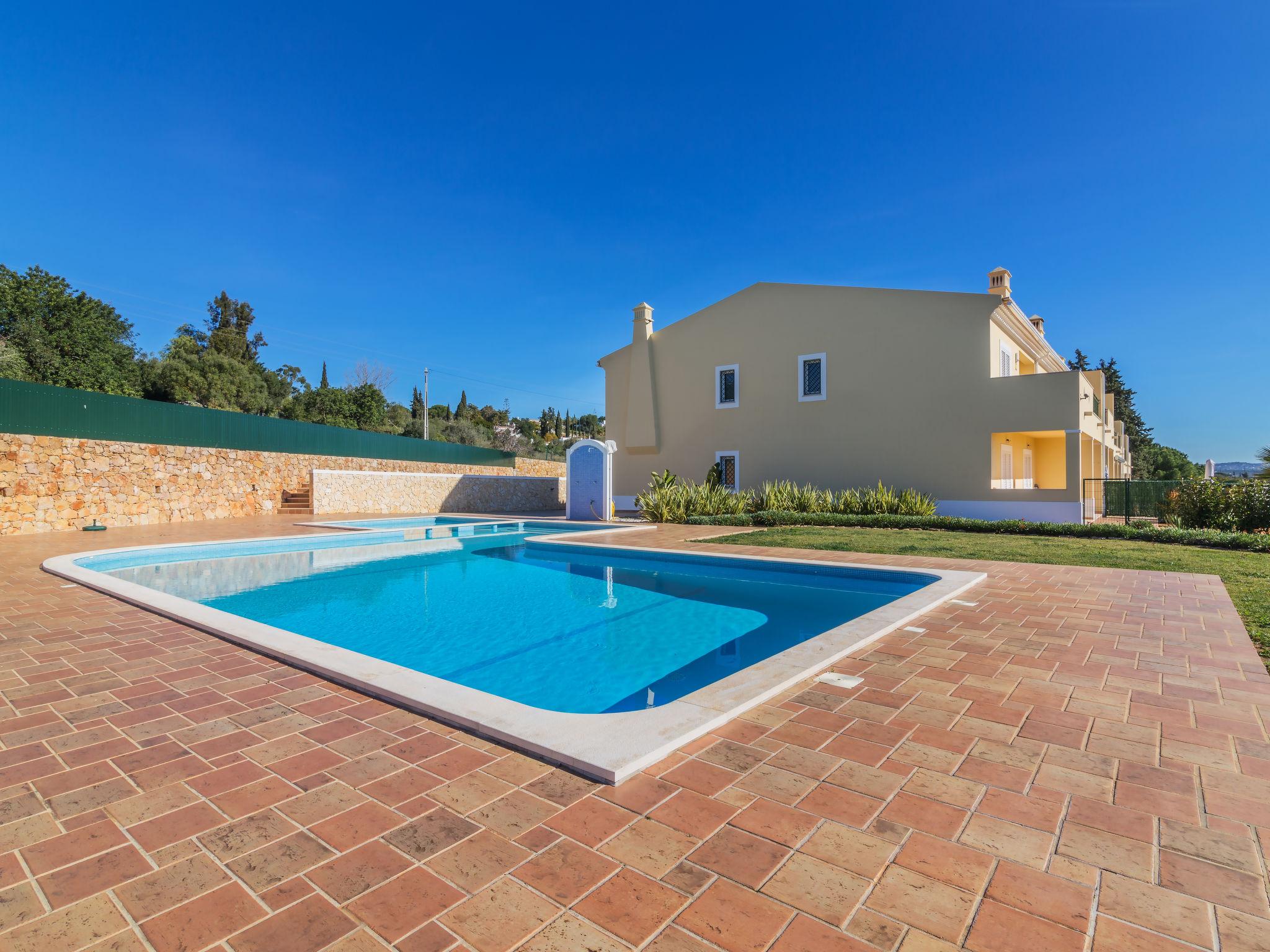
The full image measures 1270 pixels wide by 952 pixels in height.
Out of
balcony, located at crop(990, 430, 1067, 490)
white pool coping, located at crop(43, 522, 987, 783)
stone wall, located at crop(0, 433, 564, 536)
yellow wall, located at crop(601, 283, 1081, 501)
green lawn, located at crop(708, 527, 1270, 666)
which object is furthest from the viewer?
balcony, located at crop(990, 430, 1067, 490)

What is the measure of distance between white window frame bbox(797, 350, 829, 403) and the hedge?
434 centimetres

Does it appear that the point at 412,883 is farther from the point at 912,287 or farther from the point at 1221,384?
the point at 1221,384

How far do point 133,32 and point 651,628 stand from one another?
16064 millimetres

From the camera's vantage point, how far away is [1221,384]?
1017 inches

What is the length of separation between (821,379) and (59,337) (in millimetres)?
30656

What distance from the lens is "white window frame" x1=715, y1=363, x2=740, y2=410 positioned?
19703 millimetres

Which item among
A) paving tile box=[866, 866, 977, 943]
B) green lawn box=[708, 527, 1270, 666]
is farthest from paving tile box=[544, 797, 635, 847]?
green lawn box=[708, 527, 1270, 666]

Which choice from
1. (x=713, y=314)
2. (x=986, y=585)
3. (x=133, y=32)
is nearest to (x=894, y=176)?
(x=713, y=314)

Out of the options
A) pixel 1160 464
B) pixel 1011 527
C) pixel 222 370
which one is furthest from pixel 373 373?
pixel 1160 464

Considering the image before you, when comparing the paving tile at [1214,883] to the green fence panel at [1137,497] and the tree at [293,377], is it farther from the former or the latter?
the tree at [293,377]

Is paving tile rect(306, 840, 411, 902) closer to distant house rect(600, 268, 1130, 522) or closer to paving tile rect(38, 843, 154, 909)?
paving tile rect(38, 843, 154, 909)

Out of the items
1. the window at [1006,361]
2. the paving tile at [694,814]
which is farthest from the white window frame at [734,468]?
the paving tile at [694,814]

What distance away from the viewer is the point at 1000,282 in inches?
624

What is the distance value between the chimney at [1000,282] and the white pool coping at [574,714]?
45.1 feet
